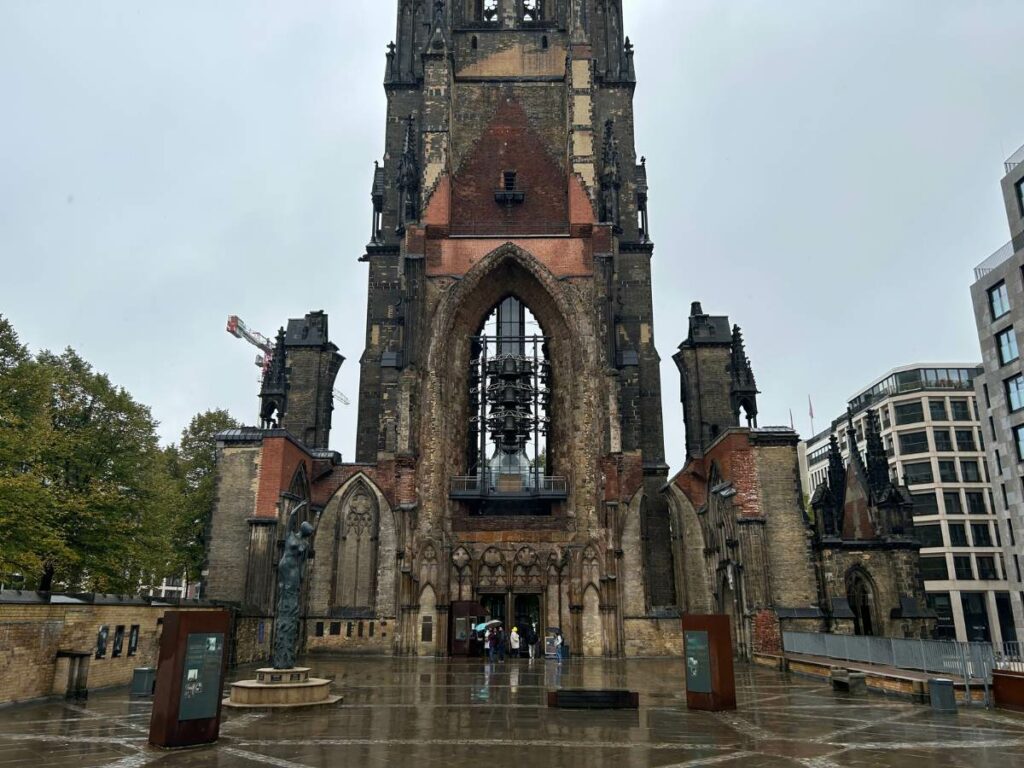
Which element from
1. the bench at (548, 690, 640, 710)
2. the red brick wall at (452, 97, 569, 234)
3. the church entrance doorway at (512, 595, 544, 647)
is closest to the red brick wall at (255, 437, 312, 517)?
the church entrance doorway at (512, 595, 544, 647)

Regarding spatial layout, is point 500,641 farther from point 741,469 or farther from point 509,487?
point 741,469

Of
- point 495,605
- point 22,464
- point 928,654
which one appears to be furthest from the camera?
point 495,605

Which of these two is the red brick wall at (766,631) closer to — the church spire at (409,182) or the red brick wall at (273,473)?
the red brick wall at (273,473)

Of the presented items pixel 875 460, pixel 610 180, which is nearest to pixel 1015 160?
pixel 875 460

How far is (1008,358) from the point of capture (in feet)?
127

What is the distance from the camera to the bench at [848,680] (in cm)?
1659

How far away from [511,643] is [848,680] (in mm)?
13567

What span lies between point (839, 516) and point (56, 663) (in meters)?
34.2

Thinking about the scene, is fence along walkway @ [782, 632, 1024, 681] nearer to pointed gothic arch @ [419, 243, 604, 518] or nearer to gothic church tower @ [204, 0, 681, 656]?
gothic church tower @ [204, 0, 681, 656]

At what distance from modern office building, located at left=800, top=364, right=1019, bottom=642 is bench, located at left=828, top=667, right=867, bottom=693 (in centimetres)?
4311

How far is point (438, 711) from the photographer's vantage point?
13.0 metres

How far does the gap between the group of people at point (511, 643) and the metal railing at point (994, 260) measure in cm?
2977

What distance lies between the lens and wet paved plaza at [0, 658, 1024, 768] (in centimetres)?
891

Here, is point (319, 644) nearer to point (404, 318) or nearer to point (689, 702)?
point (404, 318)
